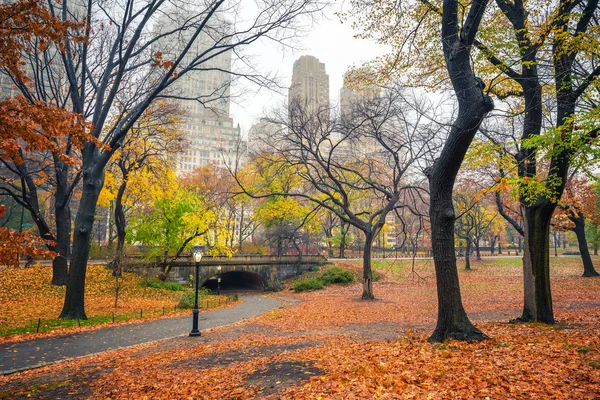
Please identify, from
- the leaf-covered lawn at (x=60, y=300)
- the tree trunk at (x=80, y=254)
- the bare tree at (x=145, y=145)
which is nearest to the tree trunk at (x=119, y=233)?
the bare tree at (x=145, y=145)

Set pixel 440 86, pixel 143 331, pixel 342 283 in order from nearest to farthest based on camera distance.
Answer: pixel 440 86
pixel 143 331
pixel 342 283

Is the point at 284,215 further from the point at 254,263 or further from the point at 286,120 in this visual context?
the point at 286,120

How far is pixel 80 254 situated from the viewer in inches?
491

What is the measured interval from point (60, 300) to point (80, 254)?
574 centimetres

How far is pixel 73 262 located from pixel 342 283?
21080mm

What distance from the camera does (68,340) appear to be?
10172mm

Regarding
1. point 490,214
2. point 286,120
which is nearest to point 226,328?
point 286,120

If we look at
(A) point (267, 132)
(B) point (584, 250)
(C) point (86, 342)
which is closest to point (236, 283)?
(A) point (267, 132)

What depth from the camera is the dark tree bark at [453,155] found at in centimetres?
635

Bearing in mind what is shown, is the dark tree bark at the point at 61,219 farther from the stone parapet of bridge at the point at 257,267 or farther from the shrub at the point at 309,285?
the shrub at the point at 309,285

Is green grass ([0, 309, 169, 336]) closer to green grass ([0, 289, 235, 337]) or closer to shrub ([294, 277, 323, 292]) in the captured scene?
green grass ([0, 289, 235, 337])

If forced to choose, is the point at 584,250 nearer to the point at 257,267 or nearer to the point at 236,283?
the point at 257,267

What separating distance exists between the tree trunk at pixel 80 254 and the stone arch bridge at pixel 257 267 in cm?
1486

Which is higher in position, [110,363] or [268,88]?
[268,88]
